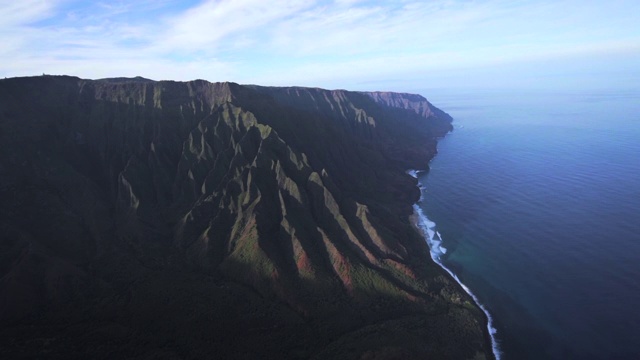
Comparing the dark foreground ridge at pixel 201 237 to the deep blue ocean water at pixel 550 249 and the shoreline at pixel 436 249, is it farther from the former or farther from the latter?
the deep blue ocean water at pixel 550 249

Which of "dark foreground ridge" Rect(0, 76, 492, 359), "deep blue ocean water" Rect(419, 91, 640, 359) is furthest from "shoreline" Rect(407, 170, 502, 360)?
"dark foreground ridge" Rect(0, 76, 492, 359)

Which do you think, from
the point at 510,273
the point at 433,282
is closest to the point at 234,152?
the point at 433,282

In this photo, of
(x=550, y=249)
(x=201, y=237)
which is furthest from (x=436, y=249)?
(x=201, y=237)

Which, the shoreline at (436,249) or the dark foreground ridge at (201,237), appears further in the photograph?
the shoreline at (436,249)

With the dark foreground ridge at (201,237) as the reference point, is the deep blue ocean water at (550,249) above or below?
below

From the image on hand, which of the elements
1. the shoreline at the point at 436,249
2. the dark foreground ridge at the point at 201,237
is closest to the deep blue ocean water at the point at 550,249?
the shoreline at the point at 436,249

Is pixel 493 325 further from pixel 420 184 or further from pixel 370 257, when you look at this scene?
pixel 420 184

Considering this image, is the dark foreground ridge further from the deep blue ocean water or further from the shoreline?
the deep blue ocean water
